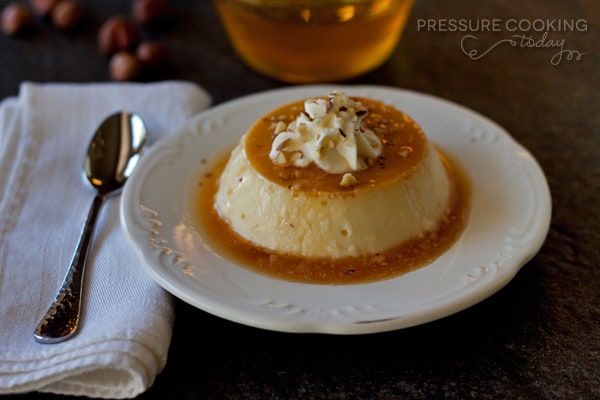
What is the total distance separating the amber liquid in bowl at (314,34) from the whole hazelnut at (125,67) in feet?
1.15

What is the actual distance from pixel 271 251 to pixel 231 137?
444 millimetres

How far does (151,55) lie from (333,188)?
1237mm

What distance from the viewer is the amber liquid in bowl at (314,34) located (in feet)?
6.48

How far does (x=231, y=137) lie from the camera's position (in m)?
1.77

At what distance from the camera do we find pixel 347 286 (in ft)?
4.23

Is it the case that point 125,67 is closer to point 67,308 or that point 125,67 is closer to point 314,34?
point 314,34

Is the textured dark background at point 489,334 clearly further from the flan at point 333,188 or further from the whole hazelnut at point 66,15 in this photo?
the whole hazelnut at point 66,15

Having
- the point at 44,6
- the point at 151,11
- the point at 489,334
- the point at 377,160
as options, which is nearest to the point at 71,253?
the point at 377,160

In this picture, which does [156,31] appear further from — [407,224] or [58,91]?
[407,224]

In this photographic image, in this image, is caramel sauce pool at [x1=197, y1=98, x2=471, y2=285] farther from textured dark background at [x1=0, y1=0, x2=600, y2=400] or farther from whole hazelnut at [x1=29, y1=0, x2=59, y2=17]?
whole hazelnut at [x1=29, y1=0, x2=59, y2=17]

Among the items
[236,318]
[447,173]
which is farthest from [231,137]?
[236,318]

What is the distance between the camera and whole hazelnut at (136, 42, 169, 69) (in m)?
2.38

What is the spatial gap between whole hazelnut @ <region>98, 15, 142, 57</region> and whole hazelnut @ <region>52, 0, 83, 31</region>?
25cm

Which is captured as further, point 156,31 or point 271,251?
point 156,31
